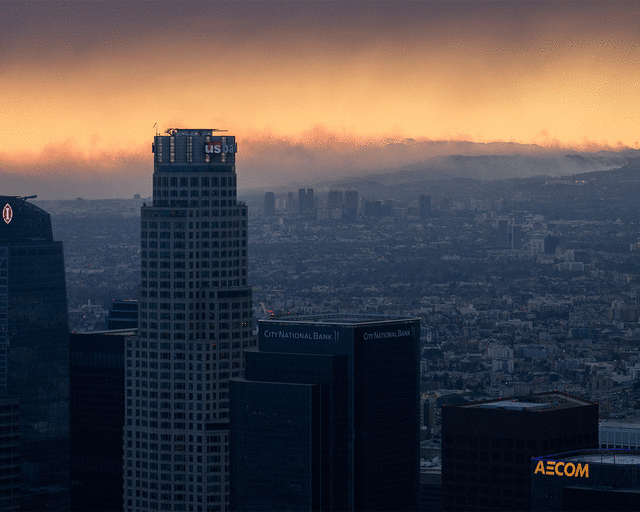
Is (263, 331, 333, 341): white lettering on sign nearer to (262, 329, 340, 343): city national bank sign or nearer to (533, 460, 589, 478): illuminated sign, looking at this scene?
(262, 329, 340, 343): city national bank sign

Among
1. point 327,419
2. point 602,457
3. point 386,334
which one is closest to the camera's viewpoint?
point 602,457

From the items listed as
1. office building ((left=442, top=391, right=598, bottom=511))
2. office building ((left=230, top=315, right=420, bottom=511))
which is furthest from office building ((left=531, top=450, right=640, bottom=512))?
office building ((left=230, top=315, right=420, bottom=511))

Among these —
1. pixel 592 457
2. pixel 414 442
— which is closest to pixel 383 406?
pixel 414 442

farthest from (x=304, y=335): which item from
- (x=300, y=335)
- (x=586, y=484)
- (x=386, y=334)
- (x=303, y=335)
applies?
(x=586, y=484)

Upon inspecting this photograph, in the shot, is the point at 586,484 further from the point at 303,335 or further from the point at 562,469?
the point at 303,335

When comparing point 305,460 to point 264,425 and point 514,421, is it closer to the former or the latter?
point 264,425

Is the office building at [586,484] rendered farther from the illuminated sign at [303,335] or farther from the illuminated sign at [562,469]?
the illuminated sign at [303,335]
